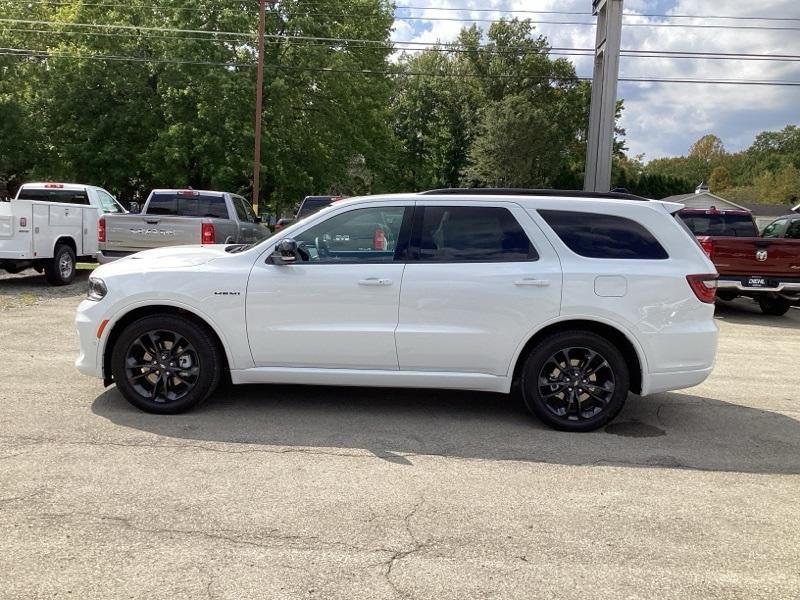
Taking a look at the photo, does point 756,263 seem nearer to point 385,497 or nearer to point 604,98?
point 604,98

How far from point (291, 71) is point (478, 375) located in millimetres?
26082

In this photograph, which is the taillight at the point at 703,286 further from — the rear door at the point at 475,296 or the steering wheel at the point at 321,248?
the steering wheel at the point at 321,248

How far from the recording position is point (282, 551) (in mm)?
3234

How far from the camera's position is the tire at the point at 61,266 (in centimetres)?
1300

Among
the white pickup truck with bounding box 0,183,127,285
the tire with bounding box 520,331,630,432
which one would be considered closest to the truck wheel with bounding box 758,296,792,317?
the tire with bounding box 520,331,630,432

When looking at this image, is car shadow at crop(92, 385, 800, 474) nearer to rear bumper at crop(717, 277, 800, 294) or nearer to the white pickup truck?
rear bumper at crop(717, 277, 800, 294)

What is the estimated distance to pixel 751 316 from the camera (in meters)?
12.7

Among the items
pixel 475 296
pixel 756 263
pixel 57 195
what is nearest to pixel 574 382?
pixel 475 296

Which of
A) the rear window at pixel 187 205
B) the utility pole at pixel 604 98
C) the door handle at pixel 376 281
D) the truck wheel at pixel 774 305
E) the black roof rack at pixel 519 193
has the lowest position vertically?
the truck wheel at pixel 774 305

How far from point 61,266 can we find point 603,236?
11.7 m

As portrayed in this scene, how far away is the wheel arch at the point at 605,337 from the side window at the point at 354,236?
1.32 meters

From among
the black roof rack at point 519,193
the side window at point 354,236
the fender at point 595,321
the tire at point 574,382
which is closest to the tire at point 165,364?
the side window at point 354,236

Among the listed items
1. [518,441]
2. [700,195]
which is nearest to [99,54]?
Result: [518,441]

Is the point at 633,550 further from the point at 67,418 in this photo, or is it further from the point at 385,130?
the point at 385,130
